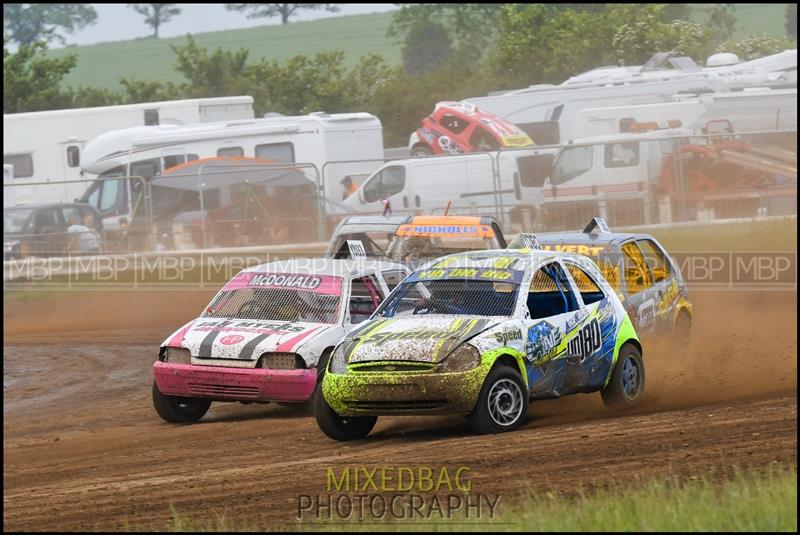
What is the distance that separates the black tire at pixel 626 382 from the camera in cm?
1080

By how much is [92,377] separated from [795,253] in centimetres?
1300

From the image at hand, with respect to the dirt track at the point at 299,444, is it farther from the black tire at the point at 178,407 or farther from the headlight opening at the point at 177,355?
the headlight opening at the point at 177,355

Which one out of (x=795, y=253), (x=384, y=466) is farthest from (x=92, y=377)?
(x=795, y=253)

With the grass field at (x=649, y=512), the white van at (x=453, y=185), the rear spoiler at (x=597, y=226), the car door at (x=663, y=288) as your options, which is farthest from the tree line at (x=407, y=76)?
the grass field at (x=649, y=512)

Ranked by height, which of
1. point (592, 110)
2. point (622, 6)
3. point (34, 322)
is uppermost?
point (622, 6)

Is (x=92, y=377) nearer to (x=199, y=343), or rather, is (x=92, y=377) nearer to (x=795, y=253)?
(x=199, y=343)

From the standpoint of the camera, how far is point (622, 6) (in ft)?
169

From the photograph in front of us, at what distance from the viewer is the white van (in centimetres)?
2503

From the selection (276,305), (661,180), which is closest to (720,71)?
(661,180)

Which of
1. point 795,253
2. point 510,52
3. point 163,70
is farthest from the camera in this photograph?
point 163,70

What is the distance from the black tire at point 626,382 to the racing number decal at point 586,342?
35 centimetres

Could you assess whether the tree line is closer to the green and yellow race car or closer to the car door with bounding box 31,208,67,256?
the car door with bounding box 31,208,67,256

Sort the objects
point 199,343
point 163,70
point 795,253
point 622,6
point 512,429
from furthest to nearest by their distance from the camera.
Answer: point 163,70 → point 622,6 → point 795,253 → point 199,343 → point 512,429

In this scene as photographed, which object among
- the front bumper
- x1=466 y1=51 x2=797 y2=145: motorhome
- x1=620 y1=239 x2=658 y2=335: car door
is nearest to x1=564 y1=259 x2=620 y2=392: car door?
the front bumper
